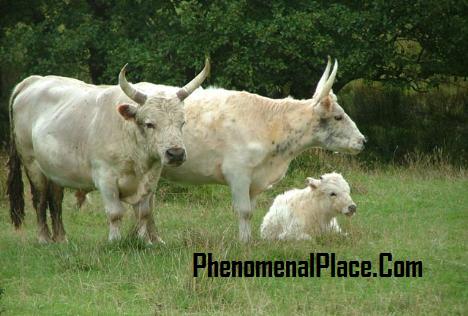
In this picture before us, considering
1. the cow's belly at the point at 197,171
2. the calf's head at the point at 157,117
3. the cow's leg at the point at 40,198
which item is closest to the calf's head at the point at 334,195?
the cow's belly at the point at 197,171

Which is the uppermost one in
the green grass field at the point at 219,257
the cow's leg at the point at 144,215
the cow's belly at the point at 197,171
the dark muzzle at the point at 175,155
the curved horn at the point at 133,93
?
the curved horn at the point at 133,93

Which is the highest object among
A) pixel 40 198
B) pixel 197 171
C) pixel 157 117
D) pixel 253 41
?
pixel 253 41

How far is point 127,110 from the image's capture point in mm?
10008

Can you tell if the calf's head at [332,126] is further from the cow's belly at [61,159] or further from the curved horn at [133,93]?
the cow's belly at [61,159]

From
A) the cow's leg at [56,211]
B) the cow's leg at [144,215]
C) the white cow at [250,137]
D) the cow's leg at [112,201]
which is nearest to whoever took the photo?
the cow's leg at [112,201]

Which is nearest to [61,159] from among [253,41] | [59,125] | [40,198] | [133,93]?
[59,125]

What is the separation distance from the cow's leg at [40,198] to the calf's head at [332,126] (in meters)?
3.42

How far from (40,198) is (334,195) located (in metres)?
3.62

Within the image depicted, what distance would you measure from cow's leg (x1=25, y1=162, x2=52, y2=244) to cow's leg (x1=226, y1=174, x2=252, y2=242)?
7.84ft

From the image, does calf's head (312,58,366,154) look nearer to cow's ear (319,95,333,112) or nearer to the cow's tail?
cow's ear (319,95,333,112)

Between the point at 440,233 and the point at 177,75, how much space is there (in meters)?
9.34

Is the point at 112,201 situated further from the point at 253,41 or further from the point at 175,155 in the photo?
the point at 253,41

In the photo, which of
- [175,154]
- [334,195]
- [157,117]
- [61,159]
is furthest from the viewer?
[334,195]

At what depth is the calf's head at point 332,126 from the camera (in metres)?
10.9
